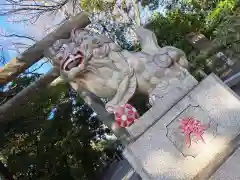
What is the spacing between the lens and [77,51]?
3410 millimetres

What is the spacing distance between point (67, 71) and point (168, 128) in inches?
44.8

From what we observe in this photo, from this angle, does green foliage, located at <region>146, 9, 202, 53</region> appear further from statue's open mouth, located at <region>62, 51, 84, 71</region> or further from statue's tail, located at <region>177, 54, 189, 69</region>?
statue's open mouth, located at <region>62, 51, 84, 71</region>

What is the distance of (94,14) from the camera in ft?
31.3

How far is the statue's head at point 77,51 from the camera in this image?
338 cm

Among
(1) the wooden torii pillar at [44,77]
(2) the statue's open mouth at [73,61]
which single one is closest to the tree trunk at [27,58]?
(1) the wooden torii pillar at [44,77]

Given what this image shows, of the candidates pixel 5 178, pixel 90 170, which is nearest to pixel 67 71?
pixel 5 178

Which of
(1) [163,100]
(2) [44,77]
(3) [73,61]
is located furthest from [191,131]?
(2) [44,77]

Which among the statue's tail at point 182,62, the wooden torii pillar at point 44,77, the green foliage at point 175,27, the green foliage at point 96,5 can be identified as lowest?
the green foliage at point 96,5

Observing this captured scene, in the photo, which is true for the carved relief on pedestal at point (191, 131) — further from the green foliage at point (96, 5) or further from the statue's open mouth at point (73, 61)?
the green foliage at point (96, 5)

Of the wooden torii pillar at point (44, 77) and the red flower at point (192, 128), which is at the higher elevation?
the red flower at point (192, 128)

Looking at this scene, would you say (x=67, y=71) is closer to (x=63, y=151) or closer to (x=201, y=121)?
(x=201, y=121)

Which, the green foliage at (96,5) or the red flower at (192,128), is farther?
the green foliage at (96,5)

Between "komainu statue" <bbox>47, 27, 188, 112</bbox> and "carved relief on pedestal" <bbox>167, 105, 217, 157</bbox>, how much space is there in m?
0.46

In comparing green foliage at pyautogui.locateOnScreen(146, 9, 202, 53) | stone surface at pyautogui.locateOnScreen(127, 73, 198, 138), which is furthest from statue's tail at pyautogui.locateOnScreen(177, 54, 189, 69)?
green foliage at pyautogui.locateOnScreen(146, 9, 202, 53)
